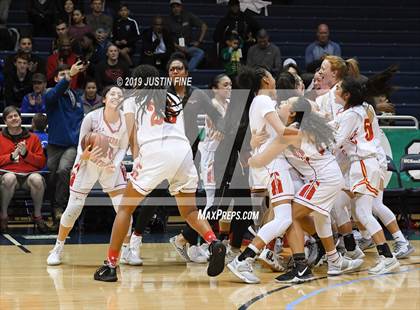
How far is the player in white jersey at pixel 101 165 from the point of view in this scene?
7617mm

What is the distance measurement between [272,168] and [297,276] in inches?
34.5

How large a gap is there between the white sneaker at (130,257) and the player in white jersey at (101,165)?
437 millimetres

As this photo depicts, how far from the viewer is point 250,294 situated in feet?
21.0

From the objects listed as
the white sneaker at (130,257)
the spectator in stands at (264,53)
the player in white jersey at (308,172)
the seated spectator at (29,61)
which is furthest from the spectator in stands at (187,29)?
the player in white jersey at (308,172)

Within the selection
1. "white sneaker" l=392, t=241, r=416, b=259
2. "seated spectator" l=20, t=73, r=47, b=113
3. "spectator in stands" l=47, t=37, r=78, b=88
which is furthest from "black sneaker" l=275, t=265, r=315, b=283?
"spectator in stands" l=47, t=37, r=78, b=88

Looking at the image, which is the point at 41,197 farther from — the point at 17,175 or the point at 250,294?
the point at 250,294

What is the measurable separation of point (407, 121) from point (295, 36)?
2712 mm

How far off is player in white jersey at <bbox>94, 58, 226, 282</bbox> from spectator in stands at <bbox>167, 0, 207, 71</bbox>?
6.03 meters

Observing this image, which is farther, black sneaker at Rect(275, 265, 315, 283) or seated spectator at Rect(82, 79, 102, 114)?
seated spectator at Rect(82, 79, 102, 114)

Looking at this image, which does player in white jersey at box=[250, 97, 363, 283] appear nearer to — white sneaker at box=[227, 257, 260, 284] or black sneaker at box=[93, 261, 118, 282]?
white sneaker at box=[227, 257, 260, 284]

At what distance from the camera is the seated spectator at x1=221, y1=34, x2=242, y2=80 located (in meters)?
12.8

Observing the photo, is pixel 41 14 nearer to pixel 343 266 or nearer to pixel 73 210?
pixel 73 210

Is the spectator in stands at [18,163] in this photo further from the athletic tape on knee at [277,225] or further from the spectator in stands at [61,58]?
the athletic tape on knee at [277,225]

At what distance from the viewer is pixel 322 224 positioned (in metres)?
7.07
